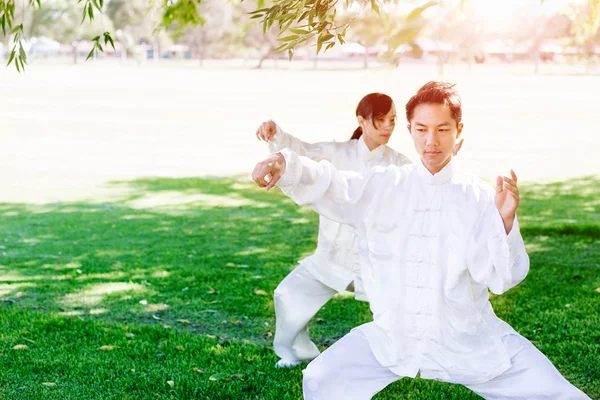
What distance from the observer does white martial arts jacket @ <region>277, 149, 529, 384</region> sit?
3284 mm

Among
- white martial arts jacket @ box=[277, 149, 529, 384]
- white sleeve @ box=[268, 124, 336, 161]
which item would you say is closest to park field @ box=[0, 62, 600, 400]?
white martial arts jacket @ box=[277, 149, 529, 384]

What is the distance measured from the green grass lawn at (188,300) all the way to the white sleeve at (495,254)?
5.79ft

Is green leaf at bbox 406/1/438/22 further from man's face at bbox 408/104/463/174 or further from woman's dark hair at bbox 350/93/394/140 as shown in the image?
woman's dark hair at bbox 350/93/394/140

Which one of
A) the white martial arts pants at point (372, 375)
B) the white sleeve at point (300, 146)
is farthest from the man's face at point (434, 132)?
the white sleeve at point (300, 146)

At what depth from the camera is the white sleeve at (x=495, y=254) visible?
3.17 m

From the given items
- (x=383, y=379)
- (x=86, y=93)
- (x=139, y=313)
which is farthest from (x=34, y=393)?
(x=86, y=93)

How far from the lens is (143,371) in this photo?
5254 millimetres

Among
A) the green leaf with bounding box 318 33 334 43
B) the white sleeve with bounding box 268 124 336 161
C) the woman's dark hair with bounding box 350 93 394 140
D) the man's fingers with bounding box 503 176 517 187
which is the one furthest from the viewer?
the white sleeve with bounding box 268 124 336 161

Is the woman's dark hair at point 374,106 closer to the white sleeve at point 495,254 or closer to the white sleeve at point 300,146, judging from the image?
the white sleeve at point 300,146

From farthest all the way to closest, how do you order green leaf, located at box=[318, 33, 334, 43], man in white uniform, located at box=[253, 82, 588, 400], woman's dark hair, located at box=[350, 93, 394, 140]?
woman's dark hair, located at box=[350, 93, 394, 140], green leaf, located at box=[318, 33, 334, 43], man in white uniform, located at box=[253, 82, 588, 400]

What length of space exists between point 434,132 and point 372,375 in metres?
1.02

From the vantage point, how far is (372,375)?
3381mm

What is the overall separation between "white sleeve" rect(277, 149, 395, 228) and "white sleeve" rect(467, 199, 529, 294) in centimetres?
46

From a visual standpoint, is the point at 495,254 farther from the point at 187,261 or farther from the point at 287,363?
the point at 187,261
